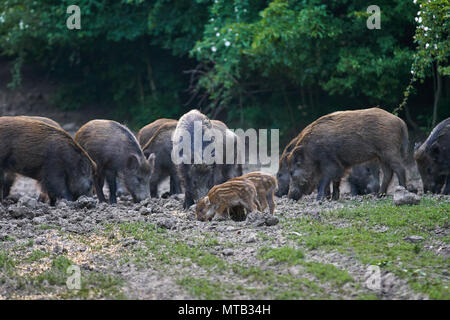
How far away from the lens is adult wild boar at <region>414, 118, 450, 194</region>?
1000 centimetres

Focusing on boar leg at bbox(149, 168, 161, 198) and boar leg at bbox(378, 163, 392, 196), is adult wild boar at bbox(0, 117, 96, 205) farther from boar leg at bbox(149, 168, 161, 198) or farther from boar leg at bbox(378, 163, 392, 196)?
boar leg at bbox(378, 163, 392, 196)

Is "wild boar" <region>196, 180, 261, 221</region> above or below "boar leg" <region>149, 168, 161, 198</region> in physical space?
above

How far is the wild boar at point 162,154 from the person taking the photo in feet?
36.4

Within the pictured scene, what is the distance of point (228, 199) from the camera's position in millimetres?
7531

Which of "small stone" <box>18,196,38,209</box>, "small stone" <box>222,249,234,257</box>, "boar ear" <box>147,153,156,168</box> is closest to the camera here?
"small stone" <box>222,249,234,257</box>

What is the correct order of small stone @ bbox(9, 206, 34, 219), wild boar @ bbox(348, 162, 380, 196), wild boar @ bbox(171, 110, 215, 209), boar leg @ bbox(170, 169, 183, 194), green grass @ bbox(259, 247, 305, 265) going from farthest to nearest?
boar leg @ bbox(170, 169, 183, 194) < wild boar @ bbox(348, 162, 380, 196) < wild boar @ bbox(171, 110, 215, 209) < small stone @ bbox(9, 206, 34, 219) < green grass @ bbox(259, 247, 305, 265)

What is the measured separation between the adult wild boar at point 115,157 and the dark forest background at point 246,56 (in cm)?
414

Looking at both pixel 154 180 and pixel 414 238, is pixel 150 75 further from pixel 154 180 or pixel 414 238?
pixel 414 238

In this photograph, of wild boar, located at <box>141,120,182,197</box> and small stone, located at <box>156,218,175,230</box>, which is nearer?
small stone, located at <box>156,218,175,230</box>

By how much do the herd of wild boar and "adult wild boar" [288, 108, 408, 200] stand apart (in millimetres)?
15

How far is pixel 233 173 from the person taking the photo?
10258 mm

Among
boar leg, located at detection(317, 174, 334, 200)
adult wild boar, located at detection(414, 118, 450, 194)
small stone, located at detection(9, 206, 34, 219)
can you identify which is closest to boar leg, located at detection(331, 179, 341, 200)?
boar leg, located at detection(317, 174, 334, 200)
